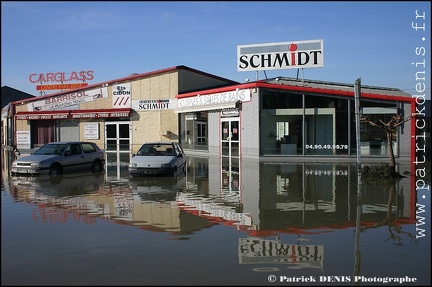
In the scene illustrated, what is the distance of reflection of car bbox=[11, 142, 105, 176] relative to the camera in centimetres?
1489

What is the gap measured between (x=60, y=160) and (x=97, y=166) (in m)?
2.06

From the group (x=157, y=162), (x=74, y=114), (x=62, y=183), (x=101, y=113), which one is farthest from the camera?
(x=74, y=114)

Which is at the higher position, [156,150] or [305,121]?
[305,121]

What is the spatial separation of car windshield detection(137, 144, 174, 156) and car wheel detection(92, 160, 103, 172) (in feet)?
8.56

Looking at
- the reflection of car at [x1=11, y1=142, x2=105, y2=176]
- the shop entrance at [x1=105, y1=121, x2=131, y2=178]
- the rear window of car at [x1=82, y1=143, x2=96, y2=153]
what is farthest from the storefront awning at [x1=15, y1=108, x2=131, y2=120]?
the reflection of car at [x1=11, y1=142, x2=105, y2=176]

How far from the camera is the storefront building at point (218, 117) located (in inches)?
801

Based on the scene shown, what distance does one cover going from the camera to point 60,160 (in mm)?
15586

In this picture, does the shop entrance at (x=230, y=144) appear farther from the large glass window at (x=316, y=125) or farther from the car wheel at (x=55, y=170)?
the car wheel at (x=55, y=170)

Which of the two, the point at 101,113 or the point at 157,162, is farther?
the point at 101,113

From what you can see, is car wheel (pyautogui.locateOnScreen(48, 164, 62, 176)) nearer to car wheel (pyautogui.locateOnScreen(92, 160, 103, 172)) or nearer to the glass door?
car wheel (pyautogui.locateOnScreen(92, 160, 103, 172))

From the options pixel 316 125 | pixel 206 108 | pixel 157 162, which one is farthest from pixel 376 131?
pixel 157 162

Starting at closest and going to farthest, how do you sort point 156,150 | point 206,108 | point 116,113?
point 156,150, point 206,108, point 116,113

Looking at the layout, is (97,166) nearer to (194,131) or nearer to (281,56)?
(194,131)

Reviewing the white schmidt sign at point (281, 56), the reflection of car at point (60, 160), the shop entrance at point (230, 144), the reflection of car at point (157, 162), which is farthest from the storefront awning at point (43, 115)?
the reflection of car at point (157, 162)
